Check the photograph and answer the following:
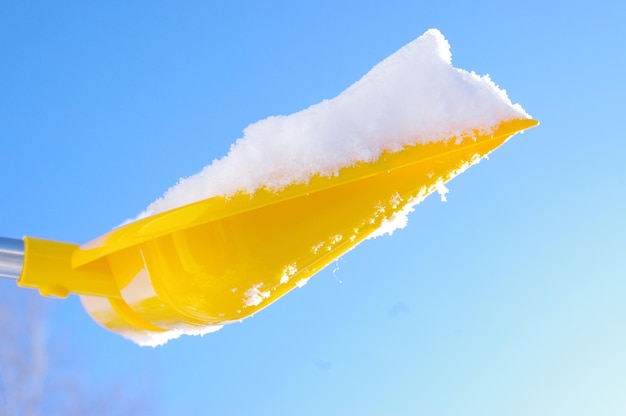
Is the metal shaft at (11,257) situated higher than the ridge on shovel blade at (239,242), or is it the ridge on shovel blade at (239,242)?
the metal shaft at (11,257)

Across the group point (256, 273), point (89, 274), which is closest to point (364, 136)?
point (256, 273)

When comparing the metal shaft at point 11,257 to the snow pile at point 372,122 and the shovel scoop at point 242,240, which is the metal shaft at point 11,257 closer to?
the shovel scoop at point 242,240

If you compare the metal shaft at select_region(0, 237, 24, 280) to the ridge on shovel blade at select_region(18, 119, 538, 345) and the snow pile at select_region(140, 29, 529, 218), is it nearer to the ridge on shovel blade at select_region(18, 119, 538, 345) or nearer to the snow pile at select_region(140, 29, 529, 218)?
the ridge on shovel blade at select_region(18, 119, 538, 345)

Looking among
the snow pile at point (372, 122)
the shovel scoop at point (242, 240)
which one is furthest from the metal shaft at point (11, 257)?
the snow pile at point (372, 122)

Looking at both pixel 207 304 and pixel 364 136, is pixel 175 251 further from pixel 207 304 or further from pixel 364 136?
pixel 364 136

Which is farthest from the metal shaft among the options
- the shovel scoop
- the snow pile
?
the snow pile

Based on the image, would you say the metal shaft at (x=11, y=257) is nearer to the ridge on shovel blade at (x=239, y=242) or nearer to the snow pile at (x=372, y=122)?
the ridge on shovel blade at (x=239, y=242)
